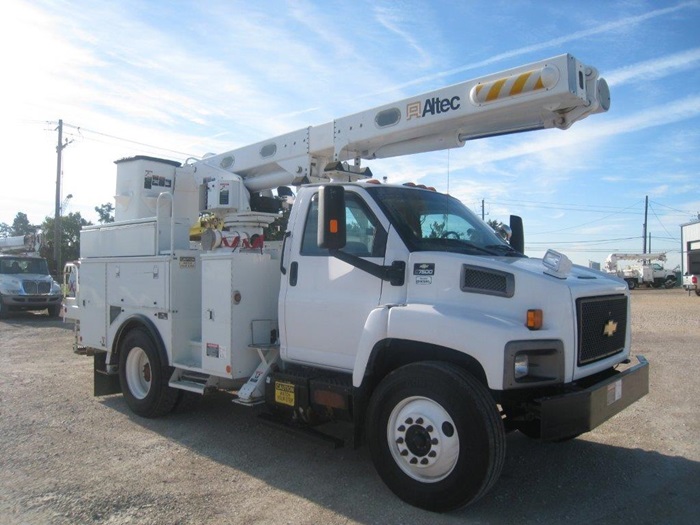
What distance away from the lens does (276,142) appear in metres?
6.84

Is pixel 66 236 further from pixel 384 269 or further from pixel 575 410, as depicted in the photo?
pixel 575 410

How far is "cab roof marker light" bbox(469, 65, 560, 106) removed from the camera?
14.7 ft

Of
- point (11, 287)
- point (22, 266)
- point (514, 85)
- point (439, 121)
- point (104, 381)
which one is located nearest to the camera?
point (514, 85)

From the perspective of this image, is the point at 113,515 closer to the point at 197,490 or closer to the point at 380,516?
the point at 197,490

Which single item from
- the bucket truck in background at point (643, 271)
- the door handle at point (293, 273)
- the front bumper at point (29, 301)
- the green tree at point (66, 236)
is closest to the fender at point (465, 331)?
the door handle at point (293, 273)

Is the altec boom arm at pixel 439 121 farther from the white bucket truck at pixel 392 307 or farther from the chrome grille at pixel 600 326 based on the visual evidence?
the chrome grille at pixel 600 326

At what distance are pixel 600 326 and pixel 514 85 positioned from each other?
2.02 meters

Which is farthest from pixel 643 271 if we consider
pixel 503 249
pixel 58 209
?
pixel 503 249

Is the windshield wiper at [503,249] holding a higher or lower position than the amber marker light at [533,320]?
higher

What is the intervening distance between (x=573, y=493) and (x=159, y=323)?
455cm

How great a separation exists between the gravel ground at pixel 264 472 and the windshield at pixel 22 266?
14832 mm

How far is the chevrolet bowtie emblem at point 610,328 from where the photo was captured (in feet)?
14.9

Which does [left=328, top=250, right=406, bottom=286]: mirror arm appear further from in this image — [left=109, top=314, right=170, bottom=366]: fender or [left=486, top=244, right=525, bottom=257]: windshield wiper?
[left=109, top=314, right=170, bottom=366]: fender

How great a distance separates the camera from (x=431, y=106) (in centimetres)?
532
